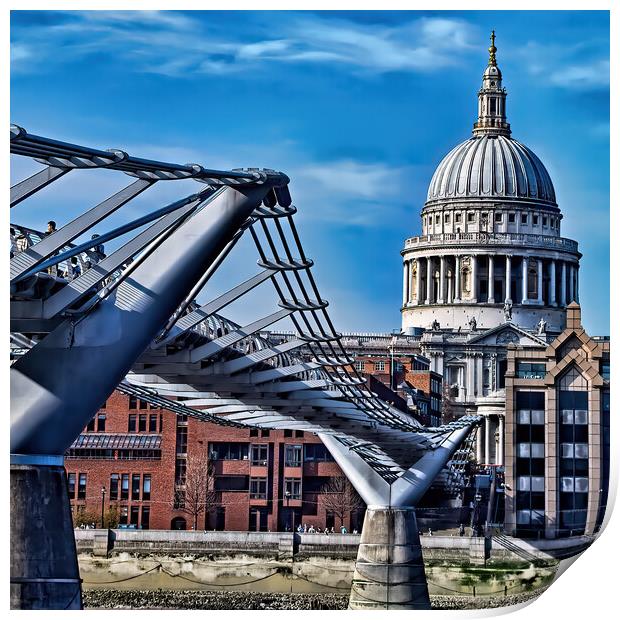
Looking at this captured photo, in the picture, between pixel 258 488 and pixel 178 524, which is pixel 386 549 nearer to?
pixel 258 488

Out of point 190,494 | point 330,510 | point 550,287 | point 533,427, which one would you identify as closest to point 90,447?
point 190,494

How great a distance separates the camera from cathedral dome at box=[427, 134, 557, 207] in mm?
132625

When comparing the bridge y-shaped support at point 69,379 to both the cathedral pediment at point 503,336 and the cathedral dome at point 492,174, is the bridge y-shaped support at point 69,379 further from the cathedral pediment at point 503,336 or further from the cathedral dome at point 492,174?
the cathedral dome at point 492,174

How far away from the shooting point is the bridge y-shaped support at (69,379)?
82.4ft

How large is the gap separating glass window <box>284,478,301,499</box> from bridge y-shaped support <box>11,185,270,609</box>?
4284 cm

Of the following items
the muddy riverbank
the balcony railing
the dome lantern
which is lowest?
the muddy riverbank

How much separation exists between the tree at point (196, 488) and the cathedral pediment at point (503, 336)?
187 ft

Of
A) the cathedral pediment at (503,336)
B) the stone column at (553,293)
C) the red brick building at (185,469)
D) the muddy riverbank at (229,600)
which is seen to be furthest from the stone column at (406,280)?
the muddy riverbank at (229,600)

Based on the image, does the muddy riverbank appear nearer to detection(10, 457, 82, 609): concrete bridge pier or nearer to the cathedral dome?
detection(10, 457, 82, 609): concrete bridge pier

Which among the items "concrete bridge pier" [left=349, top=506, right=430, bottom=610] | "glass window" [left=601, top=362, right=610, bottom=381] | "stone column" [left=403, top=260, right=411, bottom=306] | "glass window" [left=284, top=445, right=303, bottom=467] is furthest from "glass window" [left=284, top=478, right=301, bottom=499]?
"stone column" [left=403, top=260, right=411, bottom=306]

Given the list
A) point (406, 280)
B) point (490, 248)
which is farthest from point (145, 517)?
point (406, 280)

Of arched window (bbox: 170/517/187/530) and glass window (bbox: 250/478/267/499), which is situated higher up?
glass window (bbox: 250/478/267/499)

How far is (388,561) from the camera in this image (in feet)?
168

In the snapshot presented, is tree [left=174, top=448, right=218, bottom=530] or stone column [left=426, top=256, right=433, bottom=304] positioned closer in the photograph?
tree [left=174, top=448, right=218, bottom=530]
